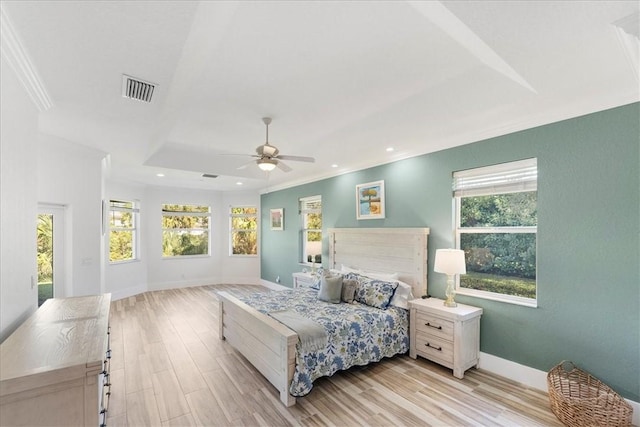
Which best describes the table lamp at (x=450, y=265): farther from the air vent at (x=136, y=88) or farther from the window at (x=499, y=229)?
the air vent at (x=136, y=88)

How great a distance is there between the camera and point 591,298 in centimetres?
254

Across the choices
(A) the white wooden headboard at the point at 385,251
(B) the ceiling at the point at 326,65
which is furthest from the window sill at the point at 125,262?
(A) the white wooden headboard at the point at 385,251

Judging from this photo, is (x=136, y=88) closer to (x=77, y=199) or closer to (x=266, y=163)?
(x=266, y=163)

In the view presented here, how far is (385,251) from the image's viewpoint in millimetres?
4293

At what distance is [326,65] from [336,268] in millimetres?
3687

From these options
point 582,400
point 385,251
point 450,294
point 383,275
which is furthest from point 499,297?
point 385,251

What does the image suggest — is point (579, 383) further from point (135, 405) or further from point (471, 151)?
point (135, 405)

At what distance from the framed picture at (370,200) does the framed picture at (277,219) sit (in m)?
2.61

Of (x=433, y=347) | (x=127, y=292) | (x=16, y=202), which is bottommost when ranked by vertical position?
(x=127, y=292)

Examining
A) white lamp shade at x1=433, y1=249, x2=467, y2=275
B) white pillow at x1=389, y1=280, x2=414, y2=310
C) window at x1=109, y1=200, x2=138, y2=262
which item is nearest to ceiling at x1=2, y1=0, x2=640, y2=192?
white lamp shade at x1=433, y1=249, x2=467, y2=275

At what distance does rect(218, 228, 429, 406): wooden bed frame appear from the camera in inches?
106

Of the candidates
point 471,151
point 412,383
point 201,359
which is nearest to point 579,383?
point 412,383

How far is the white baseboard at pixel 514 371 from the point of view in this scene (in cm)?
281

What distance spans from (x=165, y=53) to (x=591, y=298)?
3804 millimetres
